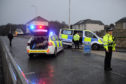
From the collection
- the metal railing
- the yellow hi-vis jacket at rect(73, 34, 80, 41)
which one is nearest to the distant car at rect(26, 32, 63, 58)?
the metal railing

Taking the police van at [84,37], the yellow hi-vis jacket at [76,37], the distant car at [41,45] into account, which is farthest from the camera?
the police van at [84,37]

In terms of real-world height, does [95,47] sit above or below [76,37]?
below

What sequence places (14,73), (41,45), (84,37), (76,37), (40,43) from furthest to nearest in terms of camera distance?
1. (84,37)
2. (76,37)
3. (40,43)
4. (41,45)
5. (14,73)

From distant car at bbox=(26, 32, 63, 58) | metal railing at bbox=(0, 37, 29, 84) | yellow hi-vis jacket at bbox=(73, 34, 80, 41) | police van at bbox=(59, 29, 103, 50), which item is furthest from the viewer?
police van at bbox=(59, 29, 103, 50)

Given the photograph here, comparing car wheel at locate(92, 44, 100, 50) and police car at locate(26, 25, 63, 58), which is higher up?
police car at locate(26, 25, 63, 58)

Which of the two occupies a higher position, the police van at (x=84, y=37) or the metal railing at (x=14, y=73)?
the police van at (x=84, y=37)

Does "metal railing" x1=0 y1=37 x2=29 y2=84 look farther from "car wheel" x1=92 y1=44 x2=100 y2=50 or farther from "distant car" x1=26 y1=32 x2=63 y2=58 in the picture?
"car wheel" x1=92 y1=44 x2=100 y2=50

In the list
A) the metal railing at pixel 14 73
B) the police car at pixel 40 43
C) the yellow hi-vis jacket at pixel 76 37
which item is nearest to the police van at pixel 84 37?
the yellow hi-vis jacket at pixel 76 37

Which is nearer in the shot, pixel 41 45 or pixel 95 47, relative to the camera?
pixel 41 45

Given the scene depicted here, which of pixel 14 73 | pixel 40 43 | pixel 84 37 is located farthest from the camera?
pixel 84 37

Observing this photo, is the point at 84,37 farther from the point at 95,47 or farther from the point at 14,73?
the point at 14,73

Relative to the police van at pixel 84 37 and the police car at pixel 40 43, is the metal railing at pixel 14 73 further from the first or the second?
the police van at pixel 84 37

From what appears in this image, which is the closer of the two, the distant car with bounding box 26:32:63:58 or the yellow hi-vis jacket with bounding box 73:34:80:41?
the distant car with bounding box 26:32:63:58

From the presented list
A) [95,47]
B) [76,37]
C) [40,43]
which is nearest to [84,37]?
[76,37]
